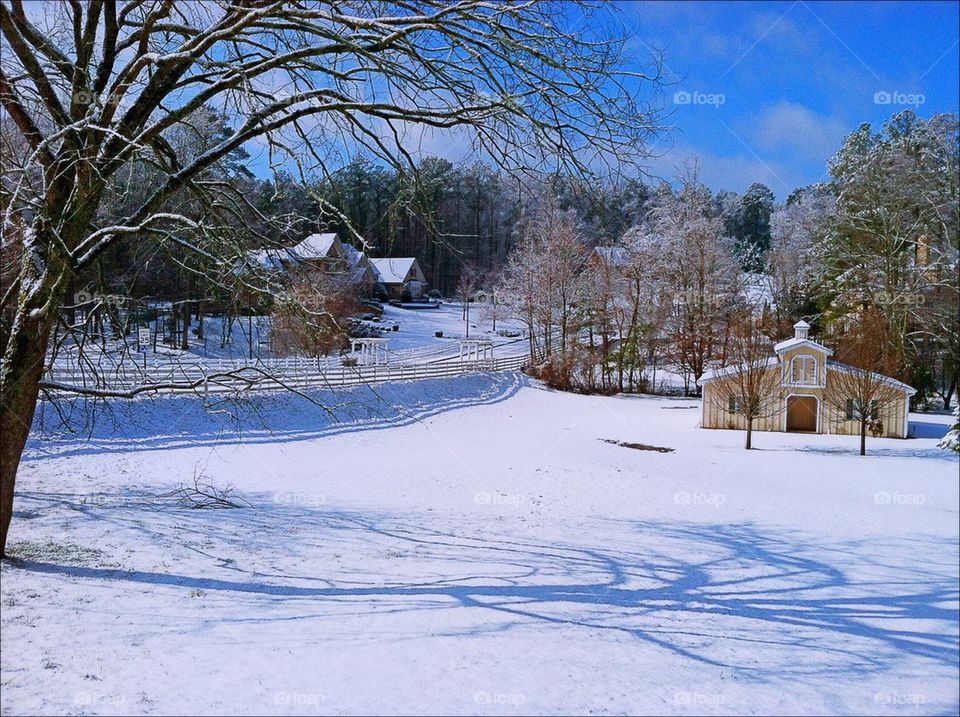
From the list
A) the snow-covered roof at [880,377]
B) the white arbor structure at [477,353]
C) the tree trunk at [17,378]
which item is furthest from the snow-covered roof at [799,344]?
the white arbor structure at [477,353]

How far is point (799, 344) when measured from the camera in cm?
1568

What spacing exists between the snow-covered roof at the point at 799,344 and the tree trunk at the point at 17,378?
515 inches

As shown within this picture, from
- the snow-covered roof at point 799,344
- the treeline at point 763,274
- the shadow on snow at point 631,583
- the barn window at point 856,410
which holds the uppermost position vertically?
the treeline at point 763,274

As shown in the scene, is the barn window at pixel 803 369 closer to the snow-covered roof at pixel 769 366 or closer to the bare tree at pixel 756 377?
the bare tree at pixel 756 377

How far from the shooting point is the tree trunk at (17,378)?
5.27 metres

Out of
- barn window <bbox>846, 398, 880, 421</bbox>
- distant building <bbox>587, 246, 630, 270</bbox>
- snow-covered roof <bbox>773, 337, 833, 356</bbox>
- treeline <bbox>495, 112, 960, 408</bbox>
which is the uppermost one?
distant building <bbox>587, 246, 630, 270</bbox>

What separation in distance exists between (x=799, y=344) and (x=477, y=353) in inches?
667

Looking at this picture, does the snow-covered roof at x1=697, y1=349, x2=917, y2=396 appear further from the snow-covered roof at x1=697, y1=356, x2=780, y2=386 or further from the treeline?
the treeline

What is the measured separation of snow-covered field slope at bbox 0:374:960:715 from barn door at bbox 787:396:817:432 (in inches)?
310

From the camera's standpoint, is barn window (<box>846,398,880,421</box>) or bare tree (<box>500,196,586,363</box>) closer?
barn window (<box>846,398,880,421</box>)

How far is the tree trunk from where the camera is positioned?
5270 millimetres

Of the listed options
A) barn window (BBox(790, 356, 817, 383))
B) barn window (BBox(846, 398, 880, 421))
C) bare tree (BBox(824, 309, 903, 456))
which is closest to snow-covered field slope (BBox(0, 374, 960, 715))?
bare tree (BBox(824, 309, 903, 456))

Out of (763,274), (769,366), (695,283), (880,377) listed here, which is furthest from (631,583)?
(695,283)

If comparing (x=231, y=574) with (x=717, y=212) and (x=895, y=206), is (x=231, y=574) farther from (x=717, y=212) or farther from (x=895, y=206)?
(x=717, y=212)
